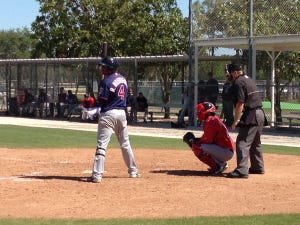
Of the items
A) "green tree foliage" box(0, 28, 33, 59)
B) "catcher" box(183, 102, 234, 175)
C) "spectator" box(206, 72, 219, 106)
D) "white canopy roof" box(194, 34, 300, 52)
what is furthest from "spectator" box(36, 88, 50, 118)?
"green tree foliage" box(0, 28, 33, 59)

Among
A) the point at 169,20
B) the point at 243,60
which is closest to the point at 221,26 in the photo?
the point at 243,60

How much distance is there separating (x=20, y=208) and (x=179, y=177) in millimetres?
3321

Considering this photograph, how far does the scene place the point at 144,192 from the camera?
9.13 metres

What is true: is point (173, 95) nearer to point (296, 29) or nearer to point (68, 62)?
point (68, 62)

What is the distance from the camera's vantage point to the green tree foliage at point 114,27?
3309cm

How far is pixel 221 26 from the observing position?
903 inches

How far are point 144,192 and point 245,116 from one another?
8.32 feet

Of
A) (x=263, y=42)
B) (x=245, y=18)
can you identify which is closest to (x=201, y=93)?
(x=245, y=18)

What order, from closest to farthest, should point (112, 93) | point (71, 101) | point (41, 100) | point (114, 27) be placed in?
point (112, 93), point (71, 101), point (41, 100), point (114, 27)

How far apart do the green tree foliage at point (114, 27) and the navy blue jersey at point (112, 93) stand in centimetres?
2254

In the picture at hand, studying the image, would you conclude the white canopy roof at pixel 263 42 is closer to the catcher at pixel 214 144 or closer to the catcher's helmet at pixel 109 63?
the catcher at pixel 214 144

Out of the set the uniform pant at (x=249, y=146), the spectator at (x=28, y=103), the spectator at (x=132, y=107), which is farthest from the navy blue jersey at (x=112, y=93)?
the spectator at (x=28, y=103)

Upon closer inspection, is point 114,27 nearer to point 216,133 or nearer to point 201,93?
point 201,93

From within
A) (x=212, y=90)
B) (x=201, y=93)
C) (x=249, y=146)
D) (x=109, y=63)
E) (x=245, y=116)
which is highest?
(x=109, y=63)
